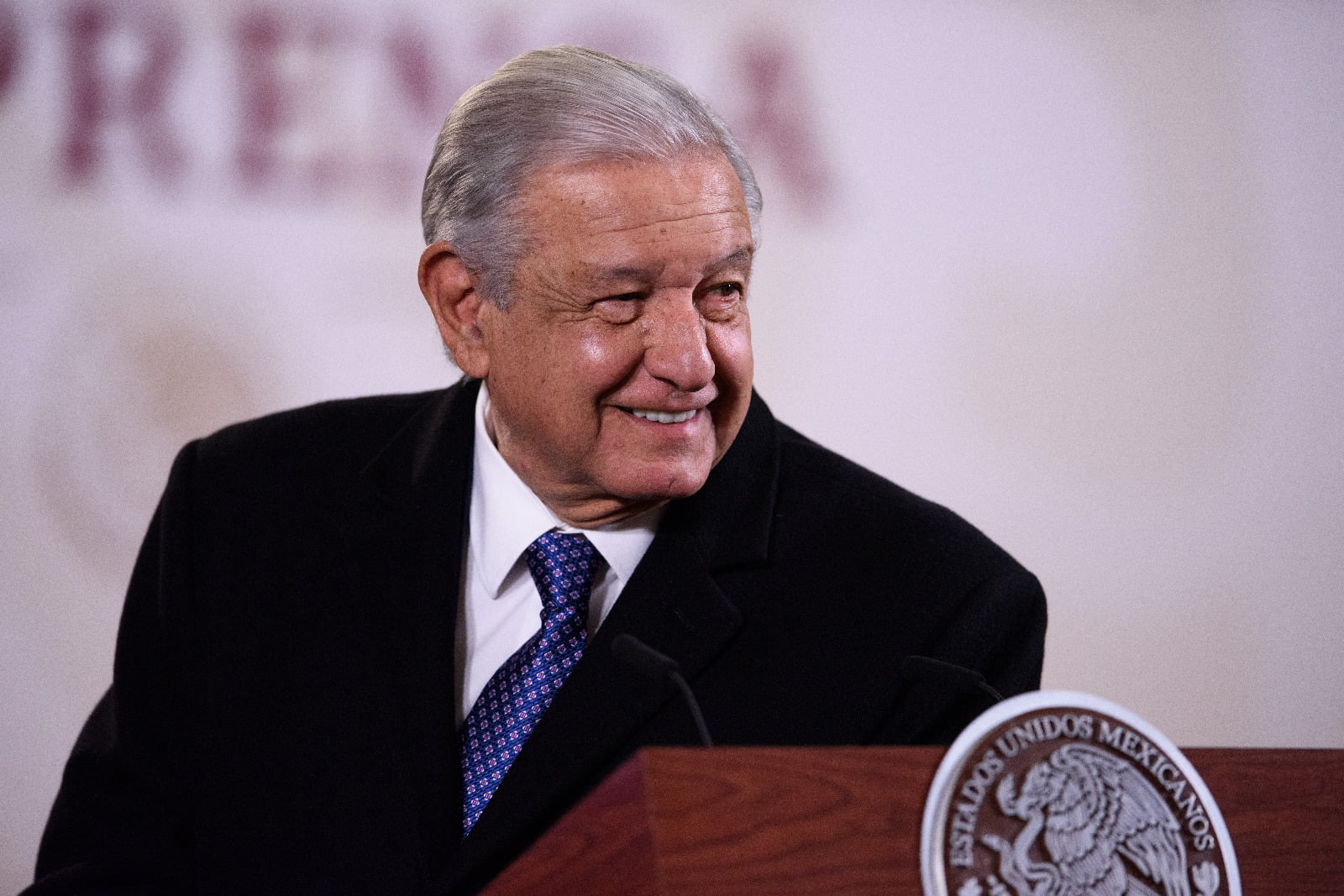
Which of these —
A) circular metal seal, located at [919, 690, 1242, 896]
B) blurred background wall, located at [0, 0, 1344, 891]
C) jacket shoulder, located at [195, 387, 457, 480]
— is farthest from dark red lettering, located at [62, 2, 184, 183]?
circular metal seal, located at [919, 690, 1242, 896]

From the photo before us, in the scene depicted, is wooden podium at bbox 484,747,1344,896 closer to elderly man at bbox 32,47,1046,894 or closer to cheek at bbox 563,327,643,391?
elderly man at bbox 32,47,1046,894

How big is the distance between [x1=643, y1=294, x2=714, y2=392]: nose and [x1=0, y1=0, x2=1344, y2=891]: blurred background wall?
3.42 ft

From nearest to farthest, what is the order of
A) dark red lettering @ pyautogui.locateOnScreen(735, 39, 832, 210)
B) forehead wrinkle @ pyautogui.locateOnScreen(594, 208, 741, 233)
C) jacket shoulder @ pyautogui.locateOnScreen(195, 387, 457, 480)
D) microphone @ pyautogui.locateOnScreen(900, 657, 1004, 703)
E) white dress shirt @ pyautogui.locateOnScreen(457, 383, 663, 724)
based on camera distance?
microphone @ pyautogui.locateOnScreen(900, 657, 1004, 703), forehead wrinkle @ pyautogui.locateOnScreen(594, 208, 741, 233), white dress shirt @ pyautogui.locateOnScreen(457, 383, 663, 724), jacket shoulder @ pyautogui.locateOnScreen(195, 387, 457, 480), dark red lettering @ pyautogui.locateOnScreen(735, 39, 832, 210)

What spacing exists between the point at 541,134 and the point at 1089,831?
1004mm

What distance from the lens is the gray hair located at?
62.9 inches

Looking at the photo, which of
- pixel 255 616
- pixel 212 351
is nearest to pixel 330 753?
pixel 255 616

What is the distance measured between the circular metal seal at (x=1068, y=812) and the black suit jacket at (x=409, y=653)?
1.72 ft

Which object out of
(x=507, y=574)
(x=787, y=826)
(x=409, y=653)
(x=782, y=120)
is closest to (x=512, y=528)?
(x=507, y=574)

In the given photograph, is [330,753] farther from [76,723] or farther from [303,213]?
[303,213]

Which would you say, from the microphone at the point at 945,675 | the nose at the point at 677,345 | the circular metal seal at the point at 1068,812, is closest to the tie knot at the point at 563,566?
the nose at the point at 677,345

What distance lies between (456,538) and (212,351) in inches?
36.5

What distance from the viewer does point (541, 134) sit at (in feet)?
5.35

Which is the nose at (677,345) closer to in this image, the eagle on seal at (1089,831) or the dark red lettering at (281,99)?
the eagle on seal at (1089,831)

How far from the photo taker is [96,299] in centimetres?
240
